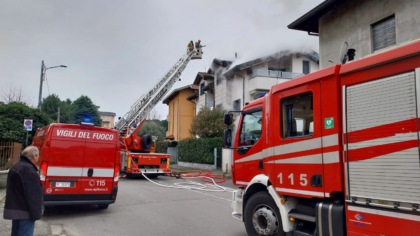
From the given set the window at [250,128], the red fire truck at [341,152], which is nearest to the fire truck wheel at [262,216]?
the red fire truck at [341,152]

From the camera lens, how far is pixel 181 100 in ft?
145

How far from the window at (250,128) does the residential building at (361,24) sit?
589cm

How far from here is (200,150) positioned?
2517 centimetres

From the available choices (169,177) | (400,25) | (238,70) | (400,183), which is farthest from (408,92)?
(238,70)

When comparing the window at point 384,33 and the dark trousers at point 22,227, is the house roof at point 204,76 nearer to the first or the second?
the window at point 384,33

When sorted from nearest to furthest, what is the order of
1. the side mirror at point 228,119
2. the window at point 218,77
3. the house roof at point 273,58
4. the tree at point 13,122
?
the side mirror at point 228,119, the tree at point 13,122, the house roof at point 273,58, the window at point 218,77

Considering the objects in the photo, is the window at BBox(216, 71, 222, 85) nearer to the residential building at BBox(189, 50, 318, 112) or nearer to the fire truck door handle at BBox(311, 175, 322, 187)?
the residential building at BBox(189, 50, 318, 112)

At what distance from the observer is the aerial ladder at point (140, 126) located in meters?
17.1

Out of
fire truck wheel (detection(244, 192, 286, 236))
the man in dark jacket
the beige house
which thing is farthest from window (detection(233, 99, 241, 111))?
the man in dark jacket

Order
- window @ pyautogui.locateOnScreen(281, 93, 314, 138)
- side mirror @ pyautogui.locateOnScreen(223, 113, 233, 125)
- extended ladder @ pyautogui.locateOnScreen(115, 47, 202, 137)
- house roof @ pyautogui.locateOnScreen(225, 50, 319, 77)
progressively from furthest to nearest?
house roof @ pyautogui.locateOnScreen(225, 50, 319, 77) → extended ladder @ pyautogui.locateOnScreen(115, 47, 202, 137) → side mirror @ pyautogui.locateOnScreen(223, 113, 233, 125) → window @ pyautogui.locateOnScreen(281, 93, 314, 138)

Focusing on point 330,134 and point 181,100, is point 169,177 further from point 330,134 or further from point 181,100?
point 181,100

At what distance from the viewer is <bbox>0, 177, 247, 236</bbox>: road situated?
6820mm

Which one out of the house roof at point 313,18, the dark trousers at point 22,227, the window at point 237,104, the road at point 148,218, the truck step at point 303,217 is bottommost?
the road at point 148,218

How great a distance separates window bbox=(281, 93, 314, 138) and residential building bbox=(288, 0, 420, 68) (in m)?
6.43
